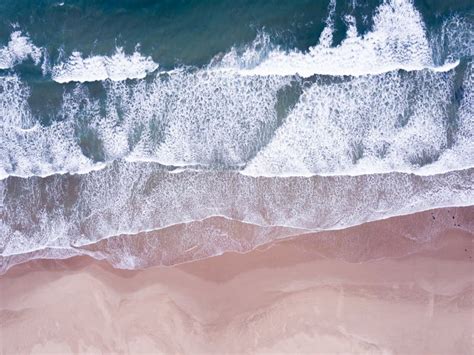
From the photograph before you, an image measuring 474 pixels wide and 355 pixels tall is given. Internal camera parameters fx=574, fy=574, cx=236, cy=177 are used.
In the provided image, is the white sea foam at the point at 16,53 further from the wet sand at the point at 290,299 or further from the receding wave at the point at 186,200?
the wet sand at the point at 290,299

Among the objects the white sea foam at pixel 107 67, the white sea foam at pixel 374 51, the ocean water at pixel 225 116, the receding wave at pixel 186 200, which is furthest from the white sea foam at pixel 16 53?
the white sea foam at pixel 374 51

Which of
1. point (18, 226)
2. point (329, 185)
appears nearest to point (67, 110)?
point (18, 226)

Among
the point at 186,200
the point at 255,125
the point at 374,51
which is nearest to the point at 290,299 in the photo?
the point at 186,200

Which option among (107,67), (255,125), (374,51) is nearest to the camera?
(374,51)

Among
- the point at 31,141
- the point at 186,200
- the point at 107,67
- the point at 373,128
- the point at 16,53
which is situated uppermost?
the point at 16,53

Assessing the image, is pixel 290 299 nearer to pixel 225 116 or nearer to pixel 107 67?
pixel 225 116

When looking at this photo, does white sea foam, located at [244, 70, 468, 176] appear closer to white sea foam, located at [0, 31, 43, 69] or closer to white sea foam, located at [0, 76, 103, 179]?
white sea foam, located at [0, 76, 103, 179]

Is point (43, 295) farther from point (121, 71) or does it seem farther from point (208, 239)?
point (121, 71)
